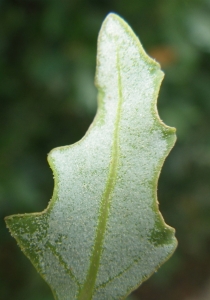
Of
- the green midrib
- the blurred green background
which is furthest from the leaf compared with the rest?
the blurred green background

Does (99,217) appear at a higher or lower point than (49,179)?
higher

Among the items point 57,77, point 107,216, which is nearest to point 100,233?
point 107,216

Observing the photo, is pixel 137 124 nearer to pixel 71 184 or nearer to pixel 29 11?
pixel 71 184

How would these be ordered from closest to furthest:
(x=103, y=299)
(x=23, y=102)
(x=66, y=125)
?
(x=103, y=299) → (x=23, y=102) → (x=66, y=125)

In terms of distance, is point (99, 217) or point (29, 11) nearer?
point (99, 217)

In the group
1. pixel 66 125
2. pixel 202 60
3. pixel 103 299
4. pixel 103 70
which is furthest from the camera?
pixel 202 60

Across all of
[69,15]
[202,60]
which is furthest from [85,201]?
[202,60]

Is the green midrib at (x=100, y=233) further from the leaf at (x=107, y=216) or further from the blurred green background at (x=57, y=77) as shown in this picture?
the blurred green background at (x=57, y=77)
